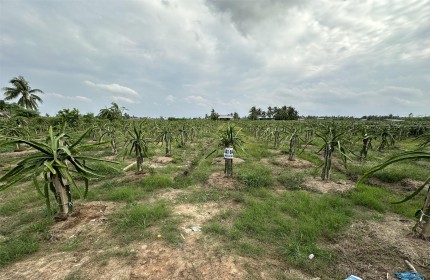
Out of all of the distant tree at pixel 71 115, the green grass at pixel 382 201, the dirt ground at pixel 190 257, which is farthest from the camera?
the distant tree at pixel 71 115

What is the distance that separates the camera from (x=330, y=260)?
12.5ft

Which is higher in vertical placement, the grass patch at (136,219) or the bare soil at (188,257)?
the grass patch at (136,219)

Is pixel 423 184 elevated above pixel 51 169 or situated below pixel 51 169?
below

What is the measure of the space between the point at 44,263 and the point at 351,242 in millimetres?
5613

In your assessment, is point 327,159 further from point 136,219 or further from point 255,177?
point 136,219

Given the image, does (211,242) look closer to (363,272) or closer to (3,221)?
(363,272)

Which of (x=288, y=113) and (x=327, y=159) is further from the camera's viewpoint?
(x=288, y=113)

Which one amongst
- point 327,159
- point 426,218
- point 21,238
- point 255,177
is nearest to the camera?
point 426,218

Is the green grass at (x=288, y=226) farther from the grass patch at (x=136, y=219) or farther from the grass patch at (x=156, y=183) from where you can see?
the grass patch at (x=156, y=183)

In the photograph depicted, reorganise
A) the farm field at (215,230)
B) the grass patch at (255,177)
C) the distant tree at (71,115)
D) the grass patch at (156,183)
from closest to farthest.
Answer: the farm field at (215,230)
the grass patch at (156,183)
the grass patch at (255,177)
the distant tree at (71,115)

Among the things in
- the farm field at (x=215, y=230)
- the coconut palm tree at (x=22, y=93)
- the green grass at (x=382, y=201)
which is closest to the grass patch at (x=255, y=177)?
the farm field at (x=215, y=230)

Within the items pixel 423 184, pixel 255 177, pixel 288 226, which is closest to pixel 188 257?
pixel 288 226

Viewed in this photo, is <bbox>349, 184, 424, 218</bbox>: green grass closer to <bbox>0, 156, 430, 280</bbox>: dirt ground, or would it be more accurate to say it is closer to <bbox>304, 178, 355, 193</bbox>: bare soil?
<bbox>304, 178, 355, 193</bbox>: bare soil

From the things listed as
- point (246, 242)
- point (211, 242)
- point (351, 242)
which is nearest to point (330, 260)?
point (351, 242)
